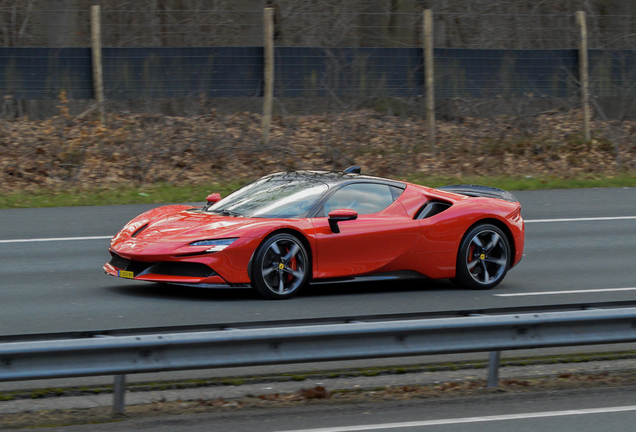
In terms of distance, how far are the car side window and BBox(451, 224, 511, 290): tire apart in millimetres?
989

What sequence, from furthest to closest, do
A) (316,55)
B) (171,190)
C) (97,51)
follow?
1. (316,55)
2. (97,51)
3. (171,190)

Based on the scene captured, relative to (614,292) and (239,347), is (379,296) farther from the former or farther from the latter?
(239,347)

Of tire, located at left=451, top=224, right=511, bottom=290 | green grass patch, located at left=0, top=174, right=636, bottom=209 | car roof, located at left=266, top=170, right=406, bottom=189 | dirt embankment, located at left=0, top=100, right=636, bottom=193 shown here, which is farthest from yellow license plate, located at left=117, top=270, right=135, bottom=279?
dirt embankment, located at left=0, top=100, right=636, bottom=193

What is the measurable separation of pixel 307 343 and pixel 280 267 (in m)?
3.33

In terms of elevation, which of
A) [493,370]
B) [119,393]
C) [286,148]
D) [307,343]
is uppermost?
[286,148]

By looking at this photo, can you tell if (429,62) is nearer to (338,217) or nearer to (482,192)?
(482,192)

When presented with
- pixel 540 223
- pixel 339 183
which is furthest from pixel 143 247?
pixel 540 223

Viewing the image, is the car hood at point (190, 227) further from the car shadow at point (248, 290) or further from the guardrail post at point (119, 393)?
the guardrail post at point (119, 393)

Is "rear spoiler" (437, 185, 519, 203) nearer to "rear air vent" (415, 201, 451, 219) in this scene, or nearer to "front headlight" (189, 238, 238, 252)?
"rear air vent" (415, 201, 451, 219)

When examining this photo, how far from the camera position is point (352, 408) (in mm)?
5859

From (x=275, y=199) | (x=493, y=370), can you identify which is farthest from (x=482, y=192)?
(x=493, y=370)

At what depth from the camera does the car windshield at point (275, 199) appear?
30.5 ft

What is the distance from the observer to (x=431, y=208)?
984 cm

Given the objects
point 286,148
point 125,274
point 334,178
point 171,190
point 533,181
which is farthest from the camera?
point 286,148
